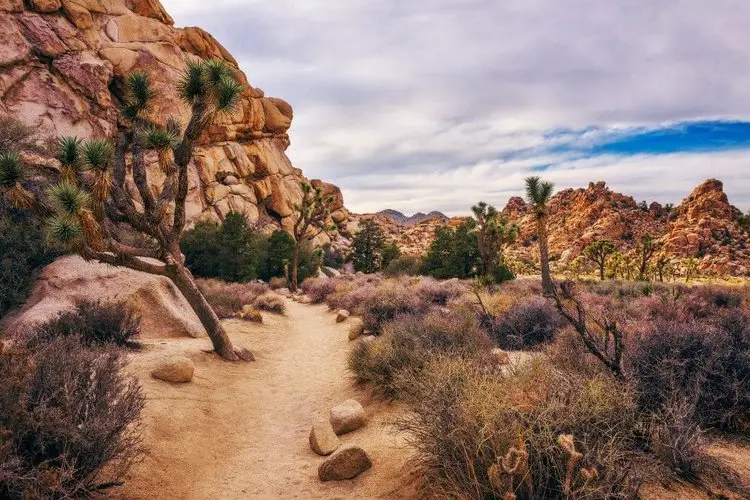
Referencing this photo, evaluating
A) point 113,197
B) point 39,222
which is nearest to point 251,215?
point 39,222

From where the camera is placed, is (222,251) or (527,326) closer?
(527,326)

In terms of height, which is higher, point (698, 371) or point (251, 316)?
point (698, 371)

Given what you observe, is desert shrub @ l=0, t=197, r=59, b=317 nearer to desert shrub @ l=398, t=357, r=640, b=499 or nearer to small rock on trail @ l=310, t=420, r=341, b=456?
small rock on trail @ l=310, t=420, r=341, b=456

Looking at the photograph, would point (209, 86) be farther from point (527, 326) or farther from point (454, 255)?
point (454, 255)

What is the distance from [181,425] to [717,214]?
98.4 m

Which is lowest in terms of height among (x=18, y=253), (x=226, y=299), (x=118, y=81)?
(x=226, y=299)

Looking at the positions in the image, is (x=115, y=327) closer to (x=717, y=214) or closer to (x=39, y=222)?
(x=39, y=222)

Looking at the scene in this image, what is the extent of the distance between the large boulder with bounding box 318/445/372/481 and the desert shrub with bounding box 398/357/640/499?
34.3 inches

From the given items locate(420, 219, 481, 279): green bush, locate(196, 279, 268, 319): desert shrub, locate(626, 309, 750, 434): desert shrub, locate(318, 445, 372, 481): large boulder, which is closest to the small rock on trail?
locate(318, 445, 372, 481): large boulder

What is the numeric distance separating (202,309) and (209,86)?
217 inches

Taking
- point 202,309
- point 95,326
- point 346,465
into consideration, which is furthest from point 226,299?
point 346,465

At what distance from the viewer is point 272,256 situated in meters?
36.1

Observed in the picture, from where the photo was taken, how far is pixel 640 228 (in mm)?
81500

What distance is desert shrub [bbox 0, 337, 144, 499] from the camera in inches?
123
